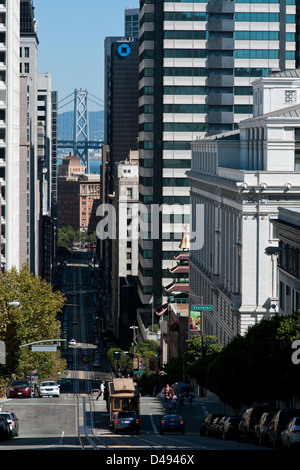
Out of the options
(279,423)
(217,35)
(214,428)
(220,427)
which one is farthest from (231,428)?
(217,35)

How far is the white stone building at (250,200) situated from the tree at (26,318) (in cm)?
1682

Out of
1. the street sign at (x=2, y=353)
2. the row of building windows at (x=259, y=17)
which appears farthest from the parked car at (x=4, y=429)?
the row of building windows at (x=259, y=17)

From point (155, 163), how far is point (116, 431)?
100275 millimetres

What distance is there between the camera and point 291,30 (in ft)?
473

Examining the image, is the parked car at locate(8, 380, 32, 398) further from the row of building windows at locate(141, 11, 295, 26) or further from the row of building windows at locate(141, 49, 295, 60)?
the row of building windows at locate(141, 11, 295, 26)

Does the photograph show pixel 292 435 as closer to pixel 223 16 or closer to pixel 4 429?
pixel 4 429

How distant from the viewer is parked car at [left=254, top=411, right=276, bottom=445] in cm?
4259

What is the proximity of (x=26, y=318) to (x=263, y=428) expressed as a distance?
5653 cm

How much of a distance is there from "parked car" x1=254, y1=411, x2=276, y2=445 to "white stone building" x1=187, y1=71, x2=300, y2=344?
3291 centimetres

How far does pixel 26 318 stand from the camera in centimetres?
9719

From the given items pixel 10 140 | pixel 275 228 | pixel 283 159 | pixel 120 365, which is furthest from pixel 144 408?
pixel 120 365

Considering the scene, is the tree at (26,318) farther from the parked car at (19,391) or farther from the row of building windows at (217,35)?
the row of building windows at (217,35)

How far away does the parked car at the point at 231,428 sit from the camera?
1949 inches
